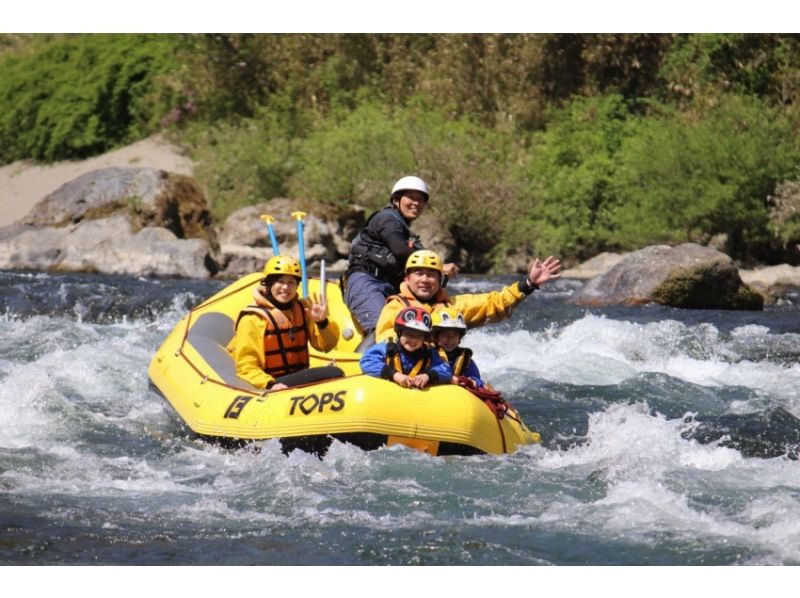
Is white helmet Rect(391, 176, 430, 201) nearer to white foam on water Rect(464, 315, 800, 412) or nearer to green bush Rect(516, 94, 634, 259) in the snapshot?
white foam on water Rect(464, 315, 800, 412)

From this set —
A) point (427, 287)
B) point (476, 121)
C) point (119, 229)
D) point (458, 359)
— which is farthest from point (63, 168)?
point (458, 359)

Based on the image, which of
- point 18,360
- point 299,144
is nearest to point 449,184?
point 299,144

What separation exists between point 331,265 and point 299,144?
15.3ft

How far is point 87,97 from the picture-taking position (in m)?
25.9

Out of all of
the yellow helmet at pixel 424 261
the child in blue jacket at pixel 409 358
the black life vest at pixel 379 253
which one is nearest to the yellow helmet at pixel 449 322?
the child in blue jacket at pixel 409 358

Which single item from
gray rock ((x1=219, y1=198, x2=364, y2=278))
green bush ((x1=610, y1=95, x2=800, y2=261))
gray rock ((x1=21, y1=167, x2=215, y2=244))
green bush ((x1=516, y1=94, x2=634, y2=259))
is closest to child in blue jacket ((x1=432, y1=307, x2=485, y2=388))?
gray rock ((x1=219, y1=198, x2=364, y2=278))

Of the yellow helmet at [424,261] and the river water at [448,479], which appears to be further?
the yellow helmet at [424,261]

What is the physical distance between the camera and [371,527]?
20.0 feet

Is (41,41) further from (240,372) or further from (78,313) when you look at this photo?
(240,372)

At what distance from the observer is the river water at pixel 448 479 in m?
5.79

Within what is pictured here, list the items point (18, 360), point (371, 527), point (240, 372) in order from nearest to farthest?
1. point (371, 527)
2. point (240, 372)
3. point (18, 360)

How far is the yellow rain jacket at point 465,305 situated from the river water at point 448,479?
33.8 inches

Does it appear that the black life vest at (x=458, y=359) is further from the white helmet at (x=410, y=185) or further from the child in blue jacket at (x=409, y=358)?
the white helmet at (x=410, y=185)

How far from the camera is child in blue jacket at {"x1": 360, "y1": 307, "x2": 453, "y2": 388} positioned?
7.16m
